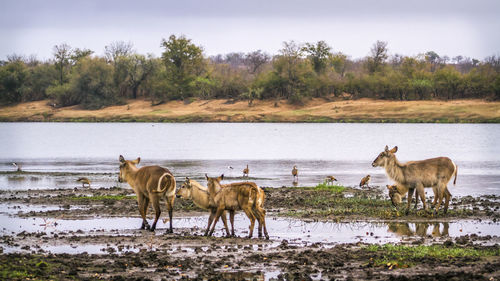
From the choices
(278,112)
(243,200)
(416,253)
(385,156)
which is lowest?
(416,253)

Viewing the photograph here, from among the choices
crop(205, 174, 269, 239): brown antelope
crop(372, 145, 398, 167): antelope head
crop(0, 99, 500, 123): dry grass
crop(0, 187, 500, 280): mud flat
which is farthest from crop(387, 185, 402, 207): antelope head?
crop(0, 99, 500, 123): dry grass

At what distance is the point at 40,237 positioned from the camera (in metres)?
12.8

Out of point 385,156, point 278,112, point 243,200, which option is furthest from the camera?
point 278,112

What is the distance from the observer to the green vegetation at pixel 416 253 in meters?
10.5

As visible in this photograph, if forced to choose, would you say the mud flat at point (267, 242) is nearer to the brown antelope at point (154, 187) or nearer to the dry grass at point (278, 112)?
the brown antelope at point (154, 187)

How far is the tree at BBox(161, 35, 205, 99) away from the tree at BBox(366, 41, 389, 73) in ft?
76.8

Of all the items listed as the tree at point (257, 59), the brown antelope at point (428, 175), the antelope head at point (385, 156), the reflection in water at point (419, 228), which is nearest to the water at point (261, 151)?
the antelope head at point (385, 156)

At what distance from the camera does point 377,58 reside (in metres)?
95.9

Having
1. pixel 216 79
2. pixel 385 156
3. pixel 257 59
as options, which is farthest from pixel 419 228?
pixel 257 59

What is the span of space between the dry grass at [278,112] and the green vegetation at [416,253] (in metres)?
61.6

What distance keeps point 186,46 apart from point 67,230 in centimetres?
8079

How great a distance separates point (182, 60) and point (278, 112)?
65.3 feet

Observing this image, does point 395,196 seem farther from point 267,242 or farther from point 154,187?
point 154,187

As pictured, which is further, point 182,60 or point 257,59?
point 257,59
